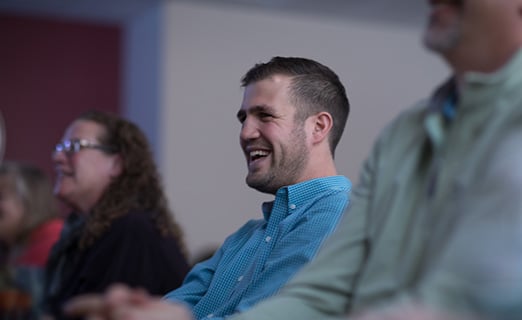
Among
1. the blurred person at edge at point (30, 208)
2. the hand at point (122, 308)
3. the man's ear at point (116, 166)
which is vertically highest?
the hand at point (122, 308)

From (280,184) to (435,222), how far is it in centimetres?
109

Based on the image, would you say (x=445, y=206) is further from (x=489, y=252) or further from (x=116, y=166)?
(x=116, y=166)

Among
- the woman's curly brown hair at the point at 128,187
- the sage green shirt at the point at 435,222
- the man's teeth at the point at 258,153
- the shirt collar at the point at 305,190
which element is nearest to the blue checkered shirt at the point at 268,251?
the shirt collar at the point at 305,190

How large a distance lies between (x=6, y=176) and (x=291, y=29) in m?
3.46

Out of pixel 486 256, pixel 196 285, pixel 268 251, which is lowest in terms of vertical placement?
pixel 196 285

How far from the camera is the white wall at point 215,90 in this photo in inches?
237

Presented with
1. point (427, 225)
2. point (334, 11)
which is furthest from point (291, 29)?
point (427, 225)

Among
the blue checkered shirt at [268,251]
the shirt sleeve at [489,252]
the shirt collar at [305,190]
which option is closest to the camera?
the shirt sleeve at [489,252]

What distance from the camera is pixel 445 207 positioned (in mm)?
1136

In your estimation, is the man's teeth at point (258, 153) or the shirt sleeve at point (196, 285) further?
the man's teeth at point (258, 153)

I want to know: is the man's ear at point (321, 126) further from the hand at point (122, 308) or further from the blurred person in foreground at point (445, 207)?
the hand at point (122, 308)

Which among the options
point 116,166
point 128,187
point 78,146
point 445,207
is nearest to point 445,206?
point 445,207

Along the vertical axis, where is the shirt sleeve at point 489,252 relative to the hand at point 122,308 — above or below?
above

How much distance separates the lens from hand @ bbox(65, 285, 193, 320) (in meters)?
1.09
